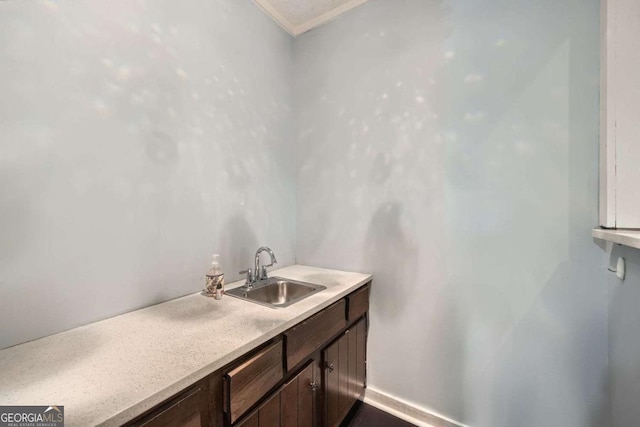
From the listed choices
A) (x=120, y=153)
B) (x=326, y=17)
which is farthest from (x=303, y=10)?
(x=120, y=153)

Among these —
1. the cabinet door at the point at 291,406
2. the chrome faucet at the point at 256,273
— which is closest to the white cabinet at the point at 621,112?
the cabinet door at the point at 291,406

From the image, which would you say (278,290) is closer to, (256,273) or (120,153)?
(256,273)

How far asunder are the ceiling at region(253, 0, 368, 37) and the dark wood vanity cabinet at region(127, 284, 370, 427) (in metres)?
2.03

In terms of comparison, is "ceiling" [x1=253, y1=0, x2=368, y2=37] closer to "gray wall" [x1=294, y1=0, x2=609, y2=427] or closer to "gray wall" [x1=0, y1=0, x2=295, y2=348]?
"gray wall" [x1=294, y1=0, x2=609, y2=427]

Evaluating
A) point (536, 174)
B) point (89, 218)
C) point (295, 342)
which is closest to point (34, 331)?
point (89, 218)

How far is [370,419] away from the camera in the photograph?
1.66 m

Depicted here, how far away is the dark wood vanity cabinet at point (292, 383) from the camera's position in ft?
2.56

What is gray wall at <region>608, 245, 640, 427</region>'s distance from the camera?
941 mm

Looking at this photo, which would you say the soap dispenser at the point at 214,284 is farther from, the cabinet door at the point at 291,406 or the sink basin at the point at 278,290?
the cabinet door at the point at 291,406

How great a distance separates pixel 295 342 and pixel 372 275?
32.9 inches

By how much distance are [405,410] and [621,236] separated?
4.96 feet

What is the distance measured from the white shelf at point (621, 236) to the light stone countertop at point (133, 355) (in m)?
1.16

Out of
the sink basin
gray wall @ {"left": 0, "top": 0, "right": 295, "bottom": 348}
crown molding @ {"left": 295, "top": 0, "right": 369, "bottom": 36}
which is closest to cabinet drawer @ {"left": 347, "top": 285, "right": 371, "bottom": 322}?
the sink basin

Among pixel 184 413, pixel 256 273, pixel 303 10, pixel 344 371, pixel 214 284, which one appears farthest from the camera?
pixel 303 10
